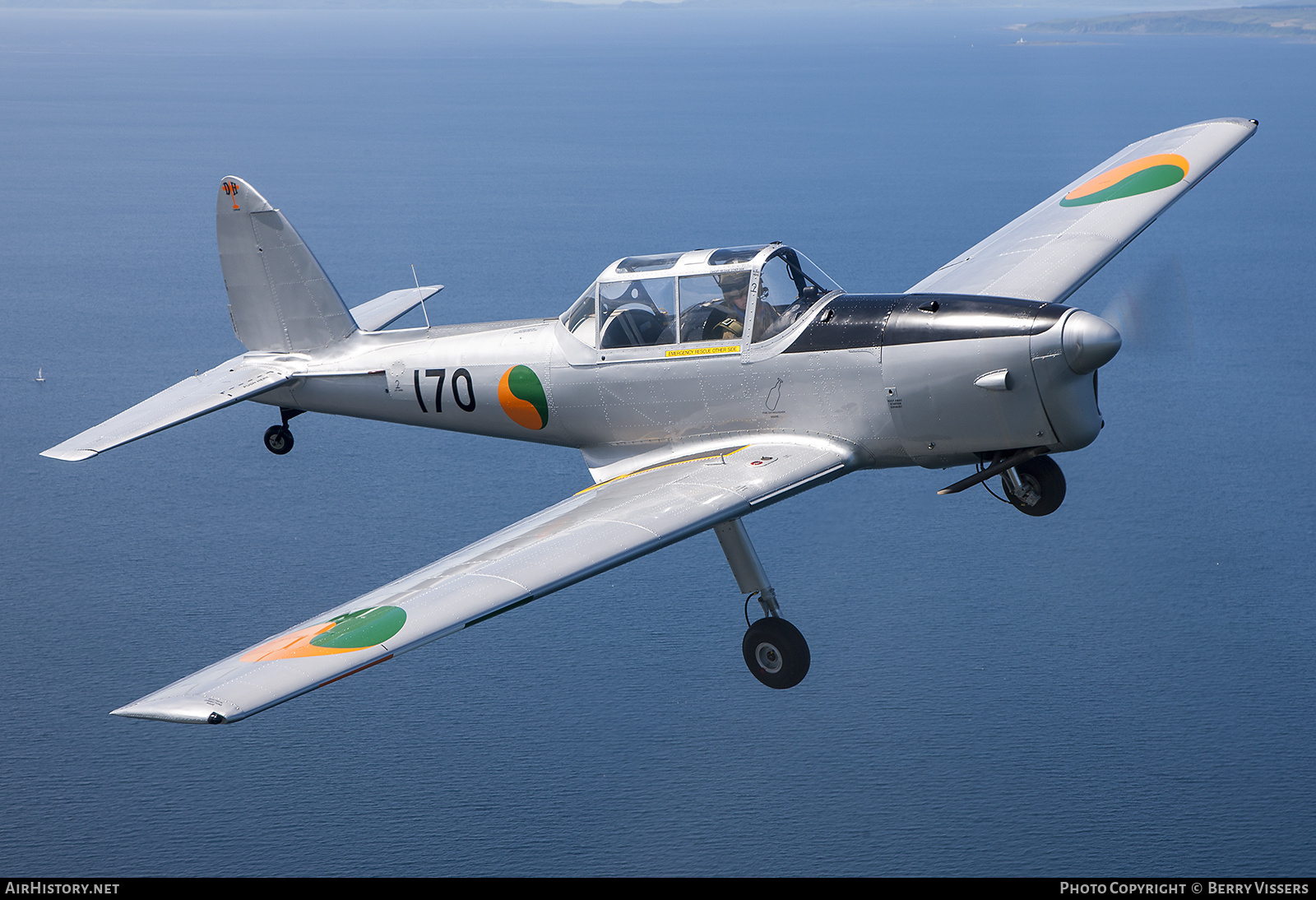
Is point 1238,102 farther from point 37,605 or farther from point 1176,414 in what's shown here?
point 37,605

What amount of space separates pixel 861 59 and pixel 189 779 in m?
174

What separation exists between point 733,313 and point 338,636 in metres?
6.39

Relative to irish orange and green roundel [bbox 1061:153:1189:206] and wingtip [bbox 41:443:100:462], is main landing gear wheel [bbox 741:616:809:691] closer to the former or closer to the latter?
wingtip [bbox 41:443:100:462]

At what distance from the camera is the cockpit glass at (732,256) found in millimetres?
15367

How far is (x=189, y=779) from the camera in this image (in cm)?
5062

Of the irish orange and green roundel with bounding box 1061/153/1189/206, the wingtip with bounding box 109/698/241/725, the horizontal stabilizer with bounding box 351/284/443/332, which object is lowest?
the wingtip with bounding box 109/698/241/725

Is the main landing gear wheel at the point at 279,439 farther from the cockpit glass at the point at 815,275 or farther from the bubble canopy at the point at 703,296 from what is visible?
the cockpit glass at the point at 815,275

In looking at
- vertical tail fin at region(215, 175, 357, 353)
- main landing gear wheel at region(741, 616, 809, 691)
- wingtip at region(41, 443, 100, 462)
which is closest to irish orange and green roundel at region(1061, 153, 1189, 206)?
main landing gear wheel at region(741, 616, 809, 691)

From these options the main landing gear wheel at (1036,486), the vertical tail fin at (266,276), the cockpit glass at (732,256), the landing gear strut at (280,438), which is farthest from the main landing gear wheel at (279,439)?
the main landing gear wheel at (1036,486)

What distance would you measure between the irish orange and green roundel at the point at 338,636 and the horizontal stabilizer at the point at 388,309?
10004mm

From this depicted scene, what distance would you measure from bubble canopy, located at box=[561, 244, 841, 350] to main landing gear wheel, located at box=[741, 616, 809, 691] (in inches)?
137

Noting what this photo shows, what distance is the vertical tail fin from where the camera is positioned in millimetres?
19422

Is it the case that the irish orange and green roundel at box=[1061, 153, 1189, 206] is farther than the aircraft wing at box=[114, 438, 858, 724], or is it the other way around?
the irish orange and green roundel at box=[1061, 153, 1189, 206]
